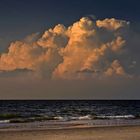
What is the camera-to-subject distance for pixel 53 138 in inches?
1142

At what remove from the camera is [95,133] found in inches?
1268

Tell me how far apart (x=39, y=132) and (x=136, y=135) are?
7439 millimetres

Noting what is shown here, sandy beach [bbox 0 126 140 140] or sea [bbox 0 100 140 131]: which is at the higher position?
sea [bbox 0 100 140 131]

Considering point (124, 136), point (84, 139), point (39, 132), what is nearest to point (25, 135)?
point (39, 132)

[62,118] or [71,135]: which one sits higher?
[62,118]

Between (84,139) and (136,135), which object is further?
Answer: (136,135)

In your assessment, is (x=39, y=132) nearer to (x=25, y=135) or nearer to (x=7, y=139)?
(x=25, y=135)

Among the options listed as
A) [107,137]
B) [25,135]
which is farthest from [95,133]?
[25,135]

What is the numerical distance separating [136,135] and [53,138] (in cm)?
631

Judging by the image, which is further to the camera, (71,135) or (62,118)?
(62,118)

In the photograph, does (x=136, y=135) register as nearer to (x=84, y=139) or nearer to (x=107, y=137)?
(x=107, y=137)

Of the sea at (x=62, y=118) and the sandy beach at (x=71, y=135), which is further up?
the sea at (x=62, y=118)

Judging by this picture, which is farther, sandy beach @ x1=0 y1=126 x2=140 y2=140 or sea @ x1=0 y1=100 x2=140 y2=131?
sea @ x1=0 y1=100 x2=140 y2=131

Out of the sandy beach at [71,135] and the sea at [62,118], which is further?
the sea at [62,118]
